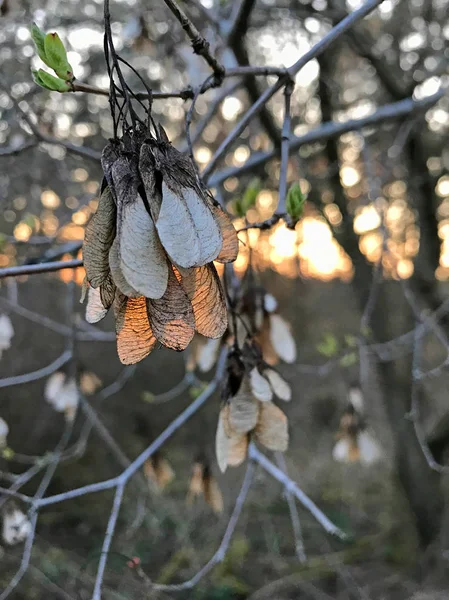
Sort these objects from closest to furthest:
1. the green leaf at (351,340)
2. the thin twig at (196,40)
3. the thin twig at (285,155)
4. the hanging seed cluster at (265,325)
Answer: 1. the thin twig at (196,40)
2. the thin twig at (285,155)
3. the hanging seed cluster at (265,325)
4. the green leaf at (351,340)

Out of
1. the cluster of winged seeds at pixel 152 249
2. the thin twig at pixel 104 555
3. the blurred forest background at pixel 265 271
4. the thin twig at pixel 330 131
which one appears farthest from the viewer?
the blurred forest background at pixel 265 271

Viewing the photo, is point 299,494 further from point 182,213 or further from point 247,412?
point 182,213

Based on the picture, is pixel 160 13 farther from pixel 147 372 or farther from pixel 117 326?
pixel 147 372

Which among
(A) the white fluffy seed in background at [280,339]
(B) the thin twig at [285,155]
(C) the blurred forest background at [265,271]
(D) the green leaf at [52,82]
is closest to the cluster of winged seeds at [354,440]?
(C) the blurred forest background at [265,271]

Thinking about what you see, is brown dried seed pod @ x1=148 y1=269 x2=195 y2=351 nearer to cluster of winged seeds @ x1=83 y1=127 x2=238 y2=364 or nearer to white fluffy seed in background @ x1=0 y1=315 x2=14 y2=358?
cluster of winged seeds @ x1=83 y1=127 x2=238 y2=364

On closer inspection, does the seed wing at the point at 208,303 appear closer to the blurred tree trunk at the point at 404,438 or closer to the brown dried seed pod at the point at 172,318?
the brown dried seed pod at the point at 172,318

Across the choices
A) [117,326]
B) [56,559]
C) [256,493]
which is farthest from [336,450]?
[256,493]

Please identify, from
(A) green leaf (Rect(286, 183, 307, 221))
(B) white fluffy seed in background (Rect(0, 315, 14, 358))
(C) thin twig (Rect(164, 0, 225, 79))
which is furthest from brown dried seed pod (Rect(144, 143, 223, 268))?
(B) white fluffy seed in background (Rect(0, 315, 14, 358))
